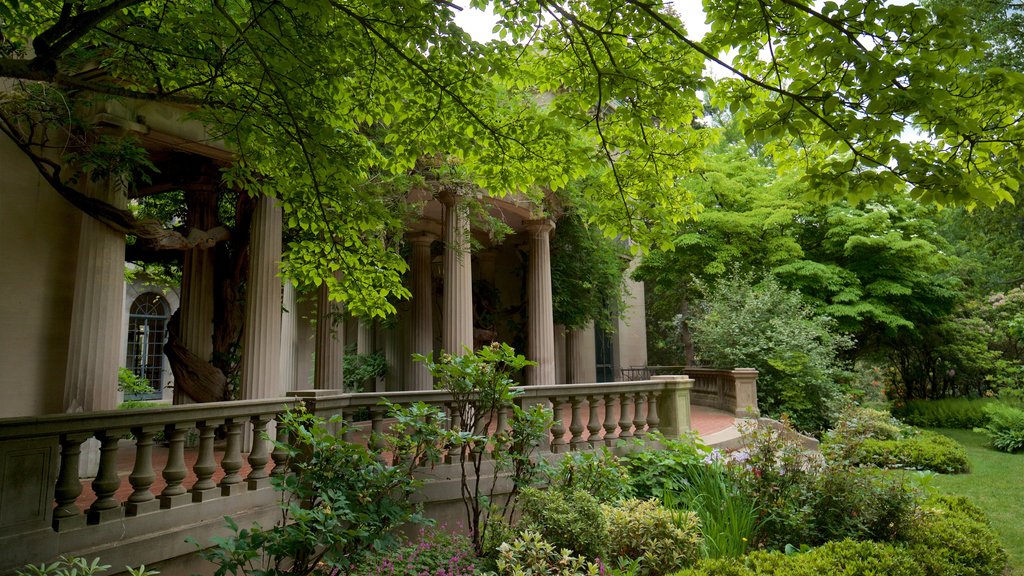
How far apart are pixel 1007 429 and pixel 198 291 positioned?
1827 centimetres

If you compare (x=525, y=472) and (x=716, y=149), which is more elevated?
(x=716, y=149)

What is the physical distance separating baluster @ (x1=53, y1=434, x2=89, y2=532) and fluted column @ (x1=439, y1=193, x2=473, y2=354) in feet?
23.6

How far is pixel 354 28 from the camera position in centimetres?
506

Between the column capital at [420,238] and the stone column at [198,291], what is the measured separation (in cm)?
531

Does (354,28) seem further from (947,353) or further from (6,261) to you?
(947,353)

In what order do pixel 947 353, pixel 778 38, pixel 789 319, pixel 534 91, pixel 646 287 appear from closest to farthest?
pixel 778 38 < pixel 534 91 < pixel 789 319 < pixel 947 353 < pixel 646 287

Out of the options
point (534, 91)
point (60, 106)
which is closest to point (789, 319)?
point (534, 91)

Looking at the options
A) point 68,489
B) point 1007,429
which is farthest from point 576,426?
point 1007,429

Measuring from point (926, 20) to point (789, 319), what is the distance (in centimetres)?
1210

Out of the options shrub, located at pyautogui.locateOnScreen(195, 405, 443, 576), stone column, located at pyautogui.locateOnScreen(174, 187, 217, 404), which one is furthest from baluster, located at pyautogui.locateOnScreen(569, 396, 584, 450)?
stone column, located at pyautogui.locateOnScreen(174, 187, 217, 404)

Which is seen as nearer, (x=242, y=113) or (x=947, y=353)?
(x=242, y=113)

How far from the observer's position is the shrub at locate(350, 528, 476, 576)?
13.3 ft

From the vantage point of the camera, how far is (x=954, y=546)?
209 inches

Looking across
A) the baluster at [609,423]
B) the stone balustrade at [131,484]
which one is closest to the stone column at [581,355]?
the baluster at [609,423]
